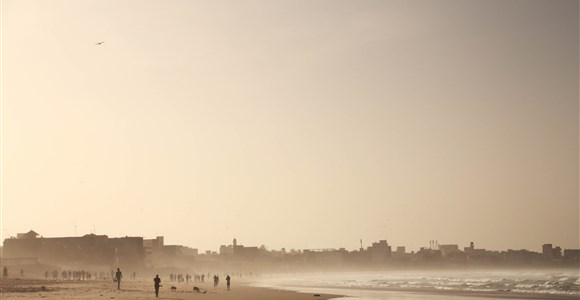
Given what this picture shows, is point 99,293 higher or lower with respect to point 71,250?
lower

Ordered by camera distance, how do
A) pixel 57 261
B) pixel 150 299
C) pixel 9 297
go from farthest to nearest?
pixel 57 261
pixel 150 299
pixel 9 297

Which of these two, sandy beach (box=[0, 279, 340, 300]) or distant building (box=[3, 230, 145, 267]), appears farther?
distant building (box=[3, 230, 145, 267])

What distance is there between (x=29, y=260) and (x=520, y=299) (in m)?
91.7

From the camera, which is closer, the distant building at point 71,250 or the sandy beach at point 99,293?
the sandy beach at point 99,293

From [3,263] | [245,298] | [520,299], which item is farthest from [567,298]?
[3,263]

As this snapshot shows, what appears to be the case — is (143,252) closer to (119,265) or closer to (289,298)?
(119,265)

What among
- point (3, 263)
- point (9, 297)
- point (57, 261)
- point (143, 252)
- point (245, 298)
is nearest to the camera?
point (9, 297)

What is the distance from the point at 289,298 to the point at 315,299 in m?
2.57

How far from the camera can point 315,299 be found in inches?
2008

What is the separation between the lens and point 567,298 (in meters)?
52.1

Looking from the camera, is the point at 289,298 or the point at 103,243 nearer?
the point at 289,298

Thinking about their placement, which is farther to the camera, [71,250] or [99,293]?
[71,250]

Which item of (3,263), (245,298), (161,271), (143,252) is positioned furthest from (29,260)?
(245,298)

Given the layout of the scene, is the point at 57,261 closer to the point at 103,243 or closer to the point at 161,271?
the point at 103,243
